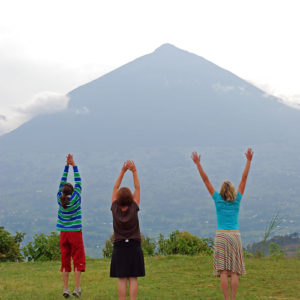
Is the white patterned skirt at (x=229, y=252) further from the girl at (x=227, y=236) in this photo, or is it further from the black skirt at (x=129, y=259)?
the black skirt at (x=129, y=259)

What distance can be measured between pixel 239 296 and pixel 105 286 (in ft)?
8.75

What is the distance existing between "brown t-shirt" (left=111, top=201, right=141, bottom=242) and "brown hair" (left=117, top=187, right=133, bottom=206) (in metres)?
0.10

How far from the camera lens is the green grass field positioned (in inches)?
351

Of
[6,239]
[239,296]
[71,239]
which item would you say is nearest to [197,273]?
[239,296]

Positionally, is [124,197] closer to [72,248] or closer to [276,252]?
[72,248]

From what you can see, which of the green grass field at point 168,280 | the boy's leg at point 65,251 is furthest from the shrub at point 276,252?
the boy's leg at point 65,251

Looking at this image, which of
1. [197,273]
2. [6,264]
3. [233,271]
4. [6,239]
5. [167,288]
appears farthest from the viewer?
[6,239]

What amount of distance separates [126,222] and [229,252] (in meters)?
1.66

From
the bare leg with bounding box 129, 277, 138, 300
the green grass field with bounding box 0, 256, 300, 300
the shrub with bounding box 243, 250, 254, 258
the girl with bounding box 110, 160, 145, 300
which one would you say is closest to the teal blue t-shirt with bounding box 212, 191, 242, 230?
the girl with bounding box 110, 160, 145, 300

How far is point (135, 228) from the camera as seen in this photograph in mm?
6289

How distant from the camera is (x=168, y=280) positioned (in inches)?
418

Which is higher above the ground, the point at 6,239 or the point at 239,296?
the point at 6,239

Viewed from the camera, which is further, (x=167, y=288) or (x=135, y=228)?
(x=167, y=288)

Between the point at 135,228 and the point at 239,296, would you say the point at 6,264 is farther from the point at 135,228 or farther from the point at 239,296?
the point at 135,228
